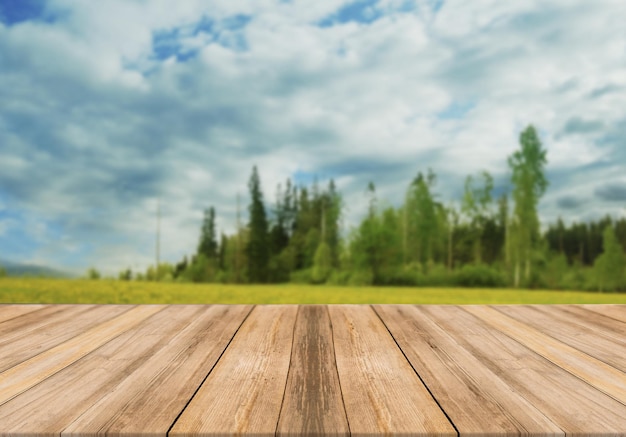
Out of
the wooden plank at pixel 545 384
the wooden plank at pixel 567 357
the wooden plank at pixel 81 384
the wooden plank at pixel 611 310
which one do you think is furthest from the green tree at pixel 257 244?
the wooden plank at pixel 545 384

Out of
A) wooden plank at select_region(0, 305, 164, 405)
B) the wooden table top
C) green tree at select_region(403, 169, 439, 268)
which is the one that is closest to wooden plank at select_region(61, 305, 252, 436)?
the wooden table top

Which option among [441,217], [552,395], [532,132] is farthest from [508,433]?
[441,217]

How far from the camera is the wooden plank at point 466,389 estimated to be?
1197 millimetres

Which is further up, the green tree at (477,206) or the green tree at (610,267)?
the green tree at (477,206)

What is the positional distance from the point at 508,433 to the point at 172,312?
200cm

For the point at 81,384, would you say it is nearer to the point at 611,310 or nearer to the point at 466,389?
the point at 466,389

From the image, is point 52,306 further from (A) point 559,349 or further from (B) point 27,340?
(A) point 559,349

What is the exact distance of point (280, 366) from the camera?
167cm

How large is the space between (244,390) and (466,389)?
0.67 m

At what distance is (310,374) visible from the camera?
157 centimetres

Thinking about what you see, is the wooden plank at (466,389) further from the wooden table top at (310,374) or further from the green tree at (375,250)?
the green tree at (375,250)

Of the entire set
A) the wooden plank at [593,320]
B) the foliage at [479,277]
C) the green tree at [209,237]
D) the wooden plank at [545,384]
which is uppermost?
the green tree at [209,237]

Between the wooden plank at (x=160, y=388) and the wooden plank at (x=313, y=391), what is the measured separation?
289 millimetres

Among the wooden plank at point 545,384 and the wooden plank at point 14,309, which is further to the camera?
the wooden plank at point 14,309
